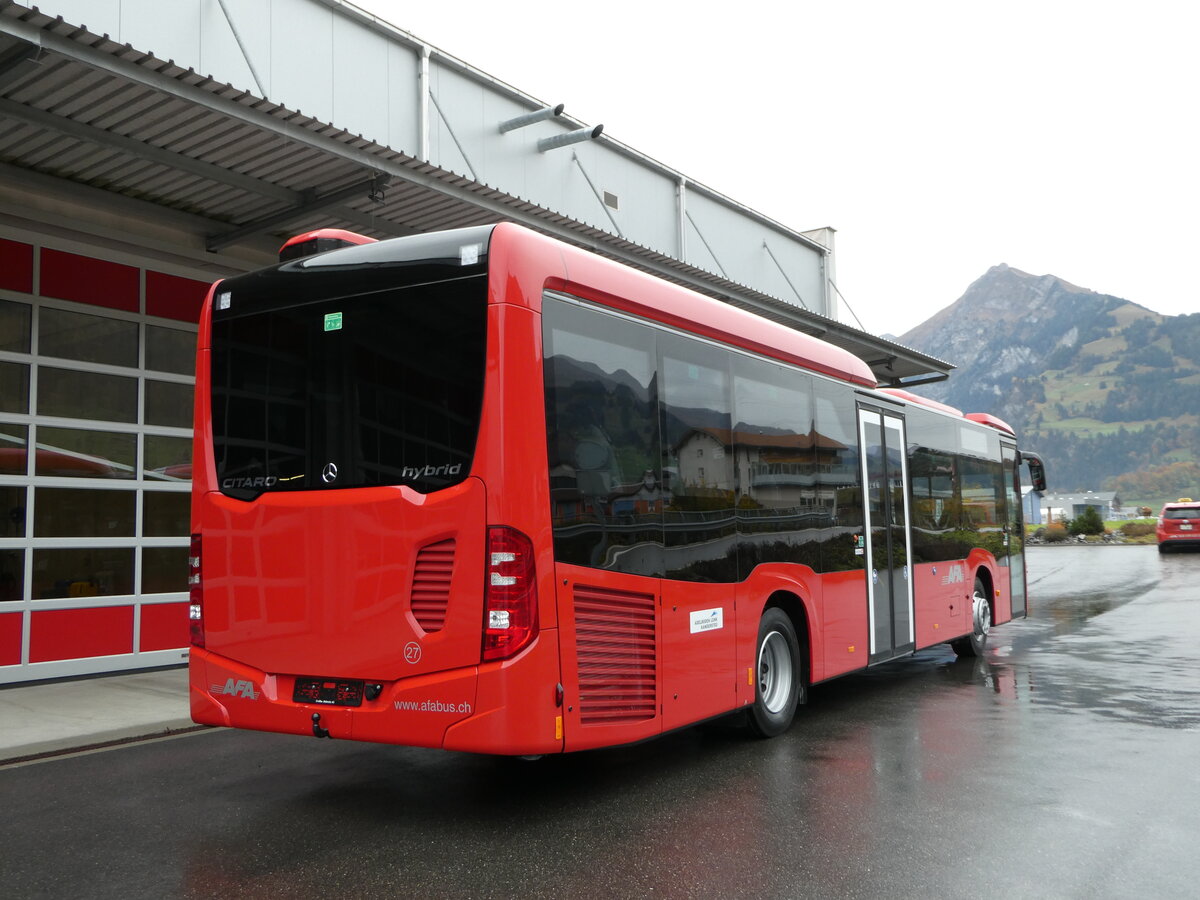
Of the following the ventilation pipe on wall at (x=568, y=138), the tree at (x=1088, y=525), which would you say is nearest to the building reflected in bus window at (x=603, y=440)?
the ventilation pipe on wall at (x=568, y=138)

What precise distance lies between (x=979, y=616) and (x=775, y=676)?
521 centimetres

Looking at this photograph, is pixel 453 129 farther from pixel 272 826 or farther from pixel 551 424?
pixel 272 826

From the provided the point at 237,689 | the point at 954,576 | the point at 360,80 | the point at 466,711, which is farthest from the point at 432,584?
the point at 360,80

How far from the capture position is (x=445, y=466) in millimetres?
5047

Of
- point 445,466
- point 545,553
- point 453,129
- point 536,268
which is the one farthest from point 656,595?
point 453,129

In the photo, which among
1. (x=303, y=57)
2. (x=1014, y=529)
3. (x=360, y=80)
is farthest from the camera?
(x=1014, y=529)

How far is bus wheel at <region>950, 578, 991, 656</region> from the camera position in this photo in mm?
11406

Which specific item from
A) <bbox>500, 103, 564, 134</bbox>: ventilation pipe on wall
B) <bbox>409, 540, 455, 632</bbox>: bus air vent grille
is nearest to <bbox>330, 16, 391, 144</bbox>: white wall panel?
<bbox>500, 103, 564, 134</bbox>: ventilation pipe on wall

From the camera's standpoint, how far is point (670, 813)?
5398mm

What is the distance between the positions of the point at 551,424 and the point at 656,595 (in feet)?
4.08

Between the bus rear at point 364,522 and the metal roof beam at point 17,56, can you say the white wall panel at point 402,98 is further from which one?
the bus rear at point 364,522

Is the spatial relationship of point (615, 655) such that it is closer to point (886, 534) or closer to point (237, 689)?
point (237, 689)

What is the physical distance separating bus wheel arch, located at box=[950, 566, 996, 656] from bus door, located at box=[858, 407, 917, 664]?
2.18 meters

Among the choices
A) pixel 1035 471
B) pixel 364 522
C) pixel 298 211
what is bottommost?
pixel 364 522
